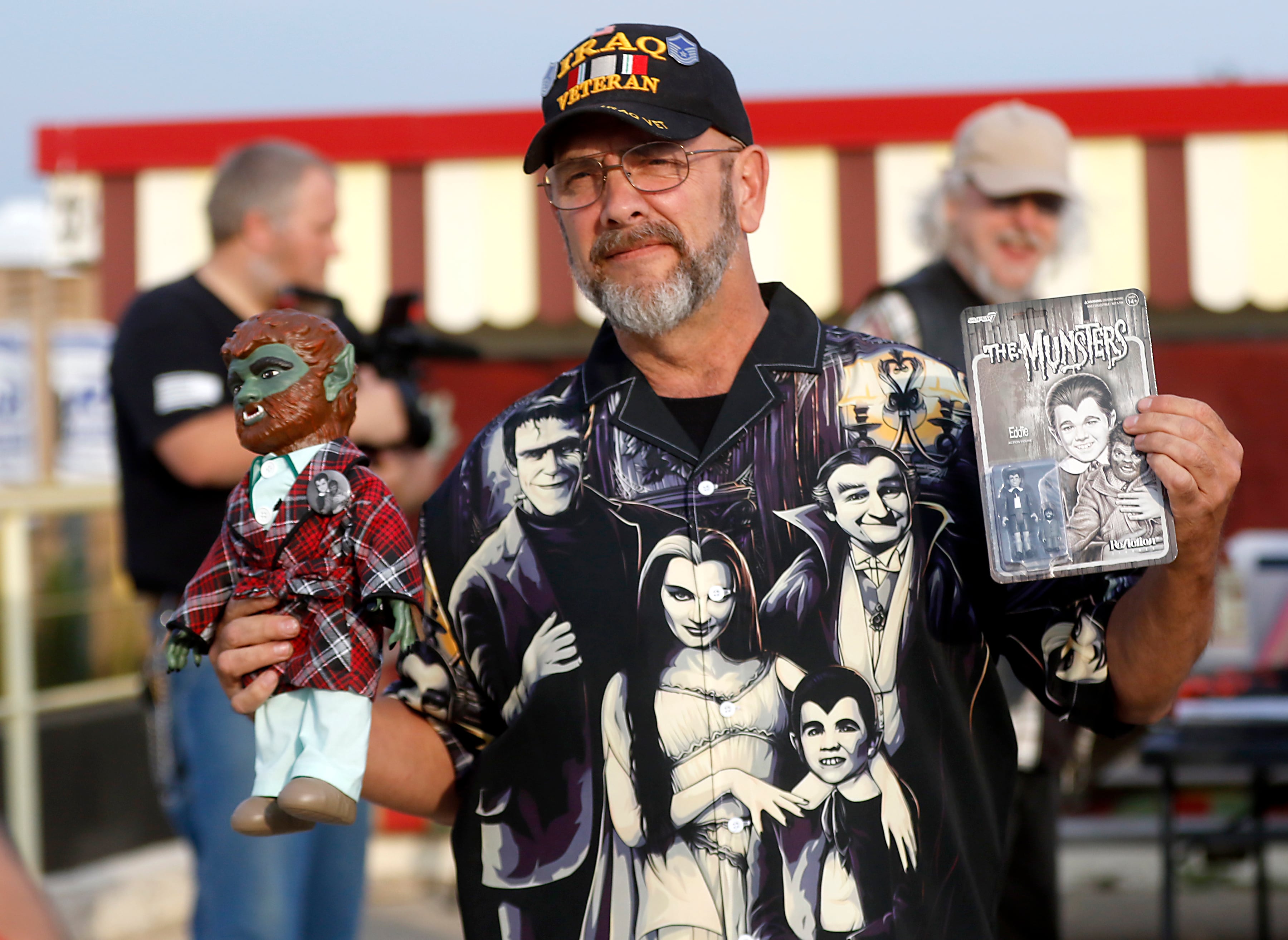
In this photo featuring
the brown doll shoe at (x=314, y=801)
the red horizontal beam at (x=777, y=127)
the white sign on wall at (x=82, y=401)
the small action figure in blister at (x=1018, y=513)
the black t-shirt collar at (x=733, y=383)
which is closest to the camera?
the brown doll shoe at (x=314, y=801)

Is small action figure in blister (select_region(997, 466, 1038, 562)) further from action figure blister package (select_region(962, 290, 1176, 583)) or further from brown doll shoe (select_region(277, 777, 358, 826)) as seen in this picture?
brown doll shoe (select_region(277, 777, 358, 826))

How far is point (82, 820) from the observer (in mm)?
5191

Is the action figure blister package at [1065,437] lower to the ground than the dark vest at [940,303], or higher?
lower

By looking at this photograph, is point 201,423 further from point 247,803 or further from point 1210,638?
point 1210,638

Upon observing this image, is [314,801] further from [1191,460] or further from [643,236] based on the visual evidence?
[1191,460]

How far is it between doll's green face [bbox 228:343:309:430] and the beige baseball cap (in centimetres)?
219

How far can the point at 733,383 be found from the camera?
6.14 feet

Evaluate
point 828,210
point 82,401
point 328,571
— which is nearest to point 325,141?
point 82,401

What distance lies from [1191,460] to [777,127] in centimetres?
429

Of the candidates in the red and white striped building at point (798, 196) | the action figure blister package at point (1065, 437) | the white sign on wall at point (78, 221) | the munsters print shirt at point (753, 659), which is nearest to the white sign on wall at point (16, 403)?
the white sign on wall at point (78, 221)

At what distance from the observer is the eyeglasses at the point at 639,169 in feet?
6.12

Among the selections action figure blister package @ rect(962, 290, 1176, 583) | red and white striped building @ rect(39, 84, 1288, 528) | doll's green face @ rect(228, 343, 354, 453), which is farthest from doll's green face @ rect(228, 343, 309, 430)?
red and white striped building @ rect(39, 84, 1288, 528)

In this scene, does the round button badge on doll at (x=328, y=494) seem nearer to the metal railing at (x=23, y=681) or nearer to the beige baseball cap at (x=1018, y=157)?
the beige baseball cap at (x=1018, y=157)

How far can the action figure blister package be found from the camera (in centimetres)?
157
